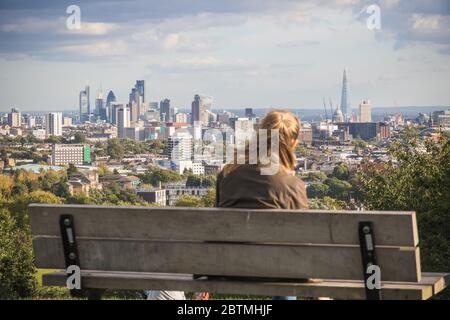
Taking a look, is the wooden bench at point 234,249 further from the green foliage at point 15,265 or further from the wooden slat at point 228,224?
the green foliage at point 15,265

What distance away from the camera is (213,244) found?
3.02 metres

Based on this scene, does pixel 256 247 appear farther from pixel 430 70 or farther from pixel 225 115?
pixel 430 70

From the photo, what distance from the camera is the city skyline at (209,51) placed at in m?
66.5

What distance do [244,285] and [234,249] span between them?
5.5 inches

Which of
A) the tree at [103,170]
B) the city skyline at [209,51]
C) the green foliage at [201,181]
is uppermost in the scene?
the city skyline at [209,51]

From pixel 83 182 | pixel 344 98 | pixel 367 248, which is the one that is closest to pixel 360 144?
pixel 83 182

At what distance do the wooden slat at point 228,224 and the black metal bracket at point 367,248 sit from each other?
0.7 inches

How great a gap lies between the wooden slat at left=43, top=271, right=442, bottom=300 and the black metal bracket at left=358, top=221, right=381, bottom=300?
3 centimetres

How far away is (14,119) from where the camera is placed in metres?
63.1

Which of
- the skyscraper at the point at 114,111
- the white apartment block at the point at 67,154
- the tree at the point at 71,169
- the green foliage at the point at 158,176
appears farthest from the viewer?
the skyscraper at the point at 114,111

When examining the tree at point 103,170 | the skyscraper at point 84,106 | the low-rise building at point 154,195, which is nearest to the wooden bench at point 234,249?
the low-rise building at point 154,195
